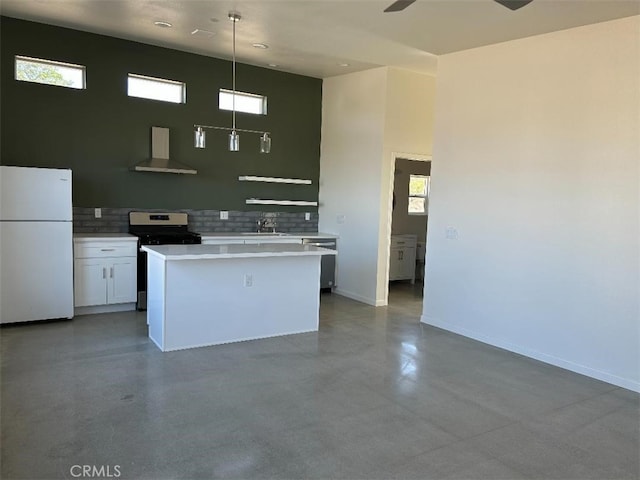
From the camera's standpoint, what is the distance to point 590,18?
12.8 feet

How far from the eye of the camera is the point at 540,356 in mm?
4496

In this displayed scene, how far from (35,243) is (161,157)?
6.00 ft

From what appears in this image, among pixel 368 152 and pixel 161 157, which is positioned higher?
pixel 368 152

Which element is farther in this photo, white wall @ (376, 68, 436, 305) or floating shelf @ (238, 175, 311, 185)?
floating shelf @ (238, 175, 311, 185)

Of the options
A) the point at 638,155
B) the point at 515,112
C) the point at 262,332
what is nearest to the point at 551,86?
the point at 515,112

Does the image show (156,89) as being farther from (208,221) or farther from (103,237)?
(103,237)

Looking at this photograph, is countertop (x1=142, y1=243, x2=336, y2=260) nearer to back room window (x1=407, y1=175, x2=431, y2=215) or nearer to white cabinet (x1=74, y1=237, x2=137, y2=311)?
white cabinet (x1=74, y1=237, x2=137, y2=311)

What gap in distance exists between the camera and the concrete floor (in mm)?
2600

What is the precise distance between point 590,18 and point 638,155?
1.17 metres

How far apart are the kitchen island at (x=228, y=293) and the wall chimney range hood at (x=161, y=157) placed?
1.62m

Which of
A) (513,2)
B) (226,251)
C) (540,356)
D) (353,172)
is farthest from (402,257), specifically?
(513,2)

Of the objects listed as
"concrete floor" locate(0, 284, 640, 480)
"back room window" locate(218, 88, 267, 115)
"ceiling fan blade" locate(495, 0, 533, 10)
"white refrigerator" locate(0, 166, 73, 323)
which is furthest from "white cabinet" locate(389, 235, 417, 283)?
"ceiling fan blade" locate(495, 0, 533, 10)

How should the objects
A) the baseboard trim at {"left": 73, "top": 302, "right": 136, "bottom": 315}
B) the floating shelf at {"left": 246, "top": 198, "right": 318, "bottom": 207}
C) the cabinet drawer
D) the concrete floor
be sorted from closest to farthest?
1. the concrete floor
2. the cabinet drawer
3. the baseboard trim at {"left": 73, "top": 302, "right": 136, "bottom": 315}
4. the floating shelf at {"left": 246, "top": 198, "right": 318, "bottom": 207}

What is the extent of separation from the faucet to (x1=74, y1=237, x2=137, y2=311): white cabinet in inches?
75.9
